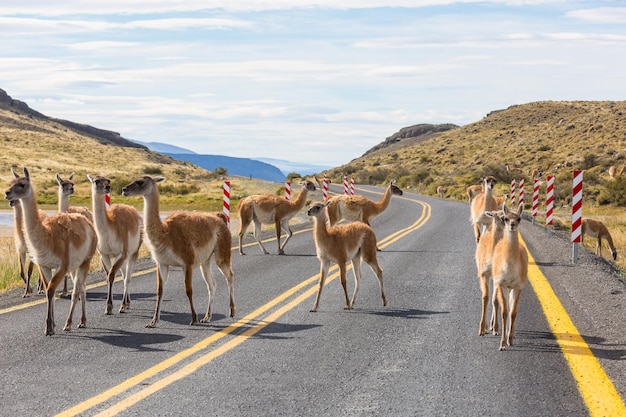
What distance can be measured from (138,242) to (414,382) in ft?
19.4

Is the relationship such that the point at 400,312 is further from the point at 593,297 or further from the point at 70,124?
the point at 70,124

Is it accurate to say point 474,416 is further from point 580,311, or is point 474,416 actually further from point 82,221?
point 82,221

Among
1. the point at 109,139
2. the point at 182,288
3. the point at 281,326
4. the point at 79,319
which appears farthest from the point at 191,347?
the point at 109,139

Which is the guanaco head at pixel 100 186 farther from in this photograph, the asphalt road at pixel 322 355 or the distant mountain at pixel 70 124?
the distant mountain at pixel 70 124

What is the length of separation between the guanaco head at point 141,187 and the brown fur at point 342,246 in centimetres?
222

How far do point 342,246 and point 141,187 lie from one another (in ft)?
9.59

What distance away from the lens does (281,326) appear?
30.9 feet

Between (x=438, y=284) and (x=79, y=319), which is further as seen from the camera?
(x=438, y=284)

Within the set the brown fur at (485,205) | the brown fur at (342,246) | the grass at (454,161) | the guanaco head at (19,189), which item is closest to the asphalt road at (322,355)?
the brown fur at (342,246)

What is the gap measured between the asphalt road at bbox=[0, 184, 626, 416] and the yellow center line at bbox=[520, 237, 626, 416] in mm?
18

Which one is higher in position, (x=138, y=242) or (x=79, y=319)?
(x=138, y=242)

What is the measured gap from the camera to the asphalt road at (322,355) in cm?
625

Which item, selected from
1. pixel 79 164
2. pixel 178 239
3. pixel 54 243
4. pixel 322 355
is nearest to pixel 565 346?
pixel 322 355

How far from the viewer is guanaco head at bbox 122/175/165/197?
31.8 ft
